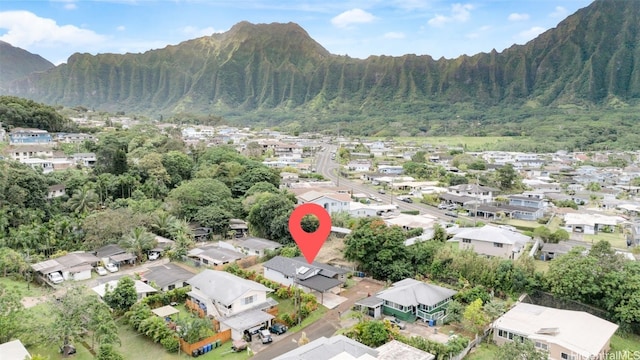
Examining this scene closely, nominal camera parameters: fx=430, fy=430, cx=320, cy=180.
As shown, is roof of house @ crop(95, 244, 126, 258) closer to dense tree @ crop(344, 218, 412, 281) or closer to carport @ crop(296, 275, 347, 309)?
carport @ crop(296, 275, 347, 309)

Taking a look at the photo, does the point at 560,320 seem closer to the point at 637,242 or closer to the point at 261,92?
the point at 637,242

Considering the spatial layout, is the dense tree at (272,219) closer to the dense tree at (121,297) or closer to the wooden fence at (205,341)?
the dense tree at (121,297)

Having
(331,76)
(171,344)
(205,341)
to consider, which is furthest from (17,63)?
(205,341)

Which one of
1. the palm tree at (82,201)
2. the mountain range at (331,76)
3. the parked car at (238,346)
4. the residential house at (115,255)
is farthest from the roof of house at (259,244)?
the mountain range at (331,76)

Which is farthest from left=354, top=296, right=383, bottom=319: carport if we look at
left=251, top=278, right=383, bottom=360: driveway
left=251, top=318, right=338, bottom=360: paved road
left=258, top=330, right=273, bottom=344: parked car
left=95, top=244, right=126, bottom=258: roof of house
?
left=95, top=244, right=126, bottom=258: roof of house

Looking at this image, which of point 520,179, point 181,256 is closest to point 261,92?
point 520,179
